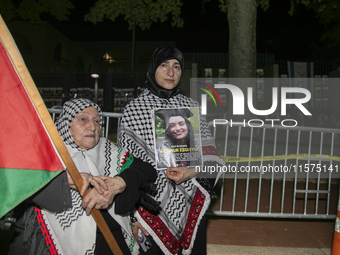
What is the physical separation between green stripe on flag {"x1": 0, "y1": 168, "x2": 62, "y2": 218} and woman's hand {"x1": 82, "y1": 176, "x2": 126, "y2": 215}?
0.89 ft

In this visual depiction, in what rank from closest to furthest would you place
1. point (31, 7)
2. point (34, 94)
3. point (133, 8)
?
point (34, 94)
point (133, 8)
point (31, 7)

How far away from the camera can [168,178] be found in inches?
83.3

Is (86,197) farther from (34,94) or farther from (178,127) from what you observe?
(178,127)

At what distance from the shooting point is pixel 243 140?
6.70 meters

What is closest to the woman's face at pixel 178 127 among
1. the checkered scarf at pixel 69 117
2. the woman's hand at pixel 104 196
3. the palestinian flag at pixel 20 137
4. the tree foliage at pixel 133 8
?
the woman's hand at pixel 104 196

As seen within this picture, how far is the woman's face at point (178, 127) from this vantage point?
2.02 m

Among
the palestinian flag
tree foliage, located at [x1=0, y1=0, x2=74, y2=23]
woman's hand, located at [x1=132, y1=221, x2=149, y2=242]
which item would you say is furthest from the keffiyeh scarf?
tree foliage, located at [x1=0, y1=0, x2=74, y2=23]

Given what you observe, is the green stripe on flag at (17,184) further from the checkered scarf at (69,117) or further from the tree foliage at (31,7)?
the tree foliage at (31,7)

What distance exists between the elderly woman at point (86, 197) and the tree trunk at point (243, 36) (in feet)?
17.9

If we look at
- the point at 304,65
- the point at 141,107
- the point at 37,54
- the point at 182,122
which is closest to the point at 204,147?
the point at 182,122

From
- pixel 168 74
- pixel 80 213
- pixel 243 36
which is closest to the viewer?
pixel 80 213

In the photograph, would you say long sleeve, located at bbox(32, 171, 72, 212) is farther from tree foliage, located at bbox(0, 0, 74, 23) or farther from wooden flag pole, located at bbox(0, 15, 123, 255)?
tree foliage, located at bbox(0, 0, 74, 23)

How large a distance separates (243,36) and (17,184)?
651 centimetres

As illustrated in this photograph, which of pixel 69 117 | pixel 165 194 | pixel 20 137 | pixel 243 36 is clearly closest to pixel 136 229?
pixel 165 194
